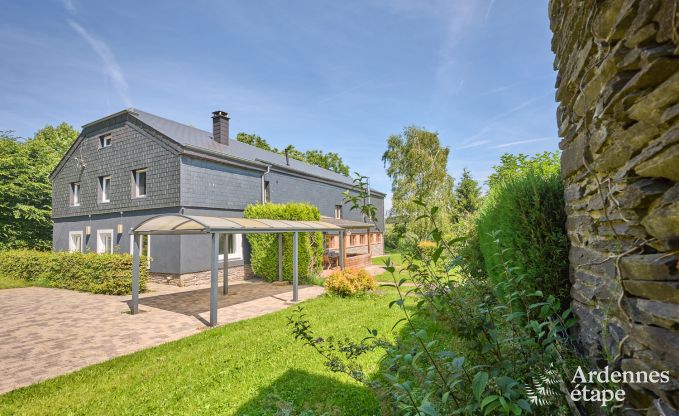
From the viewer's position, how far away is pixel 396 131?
23.1 metres

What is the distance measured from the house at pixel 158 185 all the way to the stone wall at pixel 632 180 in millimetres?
13084

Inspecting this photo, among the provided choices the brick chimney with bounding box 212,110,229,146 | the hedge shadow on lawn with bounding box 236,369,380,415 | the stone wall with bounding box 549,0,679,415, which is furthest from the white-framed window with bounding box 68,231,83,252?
the stone wall with bounding box 549,0,679,415

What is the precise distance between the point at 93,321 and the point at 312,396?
6933 millimetres

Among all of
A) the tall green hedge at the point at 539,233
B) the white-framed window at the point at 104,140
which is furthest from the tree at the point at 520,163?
the white-framed window at the point at 104,140

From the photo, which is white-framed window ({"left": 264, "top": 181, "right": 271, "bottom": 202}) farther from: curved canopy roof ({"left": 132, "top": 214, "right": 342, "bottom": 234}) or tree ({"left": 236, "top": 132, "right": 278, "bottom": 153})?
tree ({"left": 236, "top": 132, "right": 278, "bottom": 153})

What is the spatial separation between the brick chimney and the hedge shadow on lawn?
14.6m

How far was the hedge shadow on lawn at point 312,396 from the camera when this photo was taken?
3.48 m

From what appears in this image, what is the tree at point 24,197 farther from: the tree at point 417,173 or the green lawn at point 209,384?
the tree at point 417,173

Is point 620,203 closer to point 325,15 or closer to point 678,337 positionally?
point 678,337

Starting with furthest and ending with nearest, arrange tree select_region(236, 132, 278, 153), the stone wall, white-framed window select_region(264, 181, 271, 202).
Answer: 1. tree select_region(236, 132, 278, 153)
2. white-framed window select_region(264, 181, 271, 202)
3. the stone wall

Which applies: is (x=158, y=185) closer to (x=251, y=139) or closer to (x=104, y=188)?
(x=104, y=188)

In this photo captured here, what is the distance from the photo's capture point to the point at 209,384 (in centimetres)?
427

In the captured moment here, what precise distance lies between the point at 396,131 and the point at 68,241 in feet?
71.3

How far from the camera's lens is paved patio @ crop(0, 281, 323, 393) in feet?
17.4
